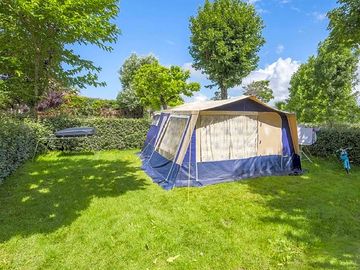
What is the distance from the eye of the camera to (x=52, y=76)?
9.48 metres

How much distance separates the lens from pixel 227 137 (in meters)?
6.79

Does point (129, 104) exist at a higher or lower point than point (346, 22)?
lower

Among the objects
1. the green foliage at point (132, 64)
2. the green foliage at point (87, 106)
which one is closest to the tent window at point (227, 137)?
the green foliage at point (87, 106)

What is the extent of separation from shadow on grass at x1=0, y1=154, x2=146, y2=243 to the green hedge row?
7.50 m

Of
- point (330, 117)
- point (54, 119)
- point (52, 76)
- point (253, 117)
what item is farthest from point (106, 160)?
point (330, 117)

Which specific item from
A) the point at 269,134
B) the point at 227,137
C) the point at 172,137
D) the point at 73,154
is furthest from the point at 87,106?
the point at 269,134

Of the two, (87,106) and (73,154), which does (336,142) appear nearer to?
(73,154)

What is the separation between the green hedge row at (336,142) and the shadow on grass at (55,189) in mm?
7499

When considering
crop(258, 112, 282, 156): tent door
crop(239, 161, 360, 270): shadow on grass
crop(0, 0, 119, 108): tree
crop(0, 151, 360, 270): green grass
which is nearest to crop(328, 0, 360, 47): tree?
crop(258, 112, 282, 156): tent door

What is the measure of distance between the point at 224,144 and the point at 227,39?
452 inches

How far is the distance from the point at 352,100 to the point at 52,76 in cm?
1979

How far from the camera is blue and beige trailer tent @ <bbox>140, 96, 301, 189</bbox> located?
20.6 ft

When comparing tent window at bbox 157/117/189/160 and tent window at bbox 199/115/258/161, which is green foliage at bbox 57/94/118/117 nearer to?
tent window at bbox 157/117/189/160

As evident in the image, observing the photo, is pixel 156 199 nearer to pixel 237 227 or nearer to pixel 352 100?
pixel 237 227
